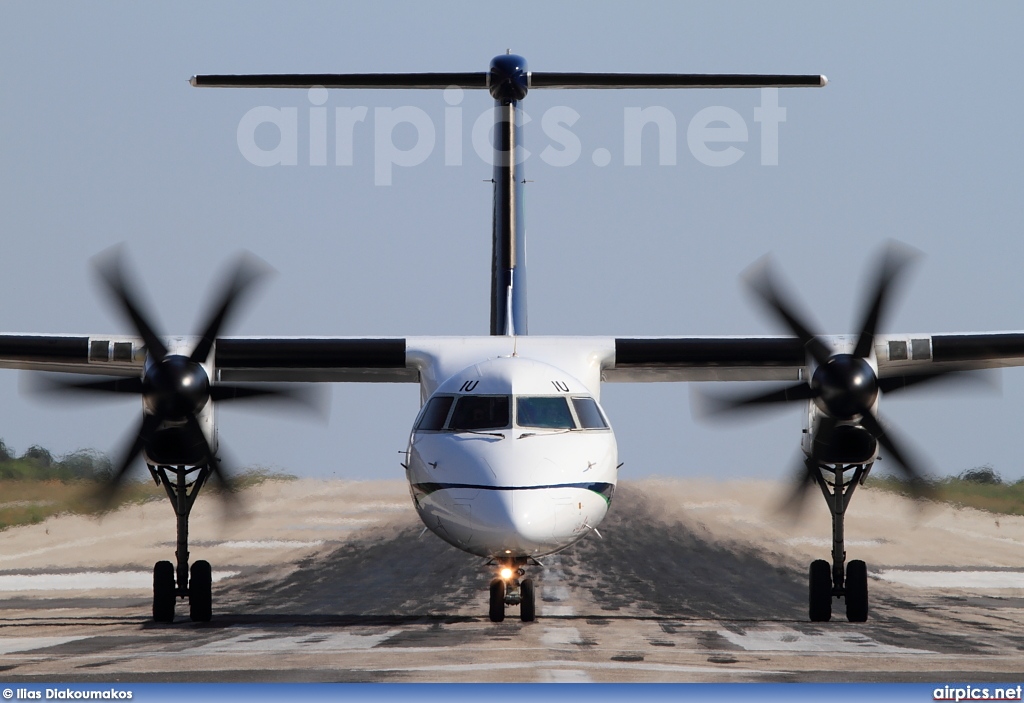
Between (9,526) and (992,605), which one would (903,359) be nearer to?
(992,605)

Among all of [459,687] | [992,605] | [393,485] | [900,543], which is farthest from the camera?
[393,485]

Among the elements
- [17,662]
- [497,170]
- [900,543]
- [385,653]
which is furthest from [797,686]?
[900,543]

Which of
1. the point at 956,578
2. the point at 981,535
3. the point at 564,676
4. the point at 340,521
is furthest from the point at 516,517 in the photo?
the point at 981,535

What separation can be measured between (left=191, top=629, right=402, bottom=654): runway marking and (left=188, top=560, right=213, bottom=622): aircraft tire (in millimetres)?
2574

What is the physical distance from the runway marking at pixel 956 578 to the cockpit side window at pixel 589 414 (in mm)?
10105

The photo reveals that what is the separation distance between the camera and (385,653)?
13.2m

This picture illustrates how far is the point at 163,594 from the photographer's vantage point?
1836cm

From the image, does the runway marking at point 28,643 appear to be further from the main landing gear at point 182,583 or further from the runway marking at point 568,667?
the runway marking at point 568,667

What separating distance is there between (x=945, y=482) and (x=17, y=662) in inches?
798

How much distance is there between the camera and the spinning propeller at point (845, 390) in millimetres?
16766

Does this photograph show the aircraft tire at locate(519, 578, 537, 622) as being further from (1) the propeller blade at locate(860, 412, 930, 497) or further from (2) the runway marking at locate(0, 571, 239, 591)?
(2) the runway marking at locate(0, 571, 239, 591)

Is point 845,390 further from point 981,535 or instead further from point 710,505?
point 981,535

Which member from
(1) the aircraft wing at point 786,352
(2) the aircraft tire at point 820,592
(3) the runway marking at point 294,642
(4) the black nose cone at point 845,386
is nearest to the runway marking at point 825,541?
(1) the aircraft wing at point 786,352

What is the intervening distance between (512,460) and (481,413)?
1.06m
